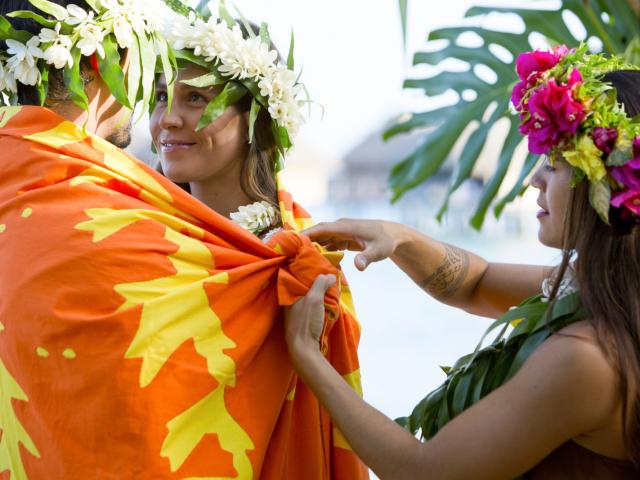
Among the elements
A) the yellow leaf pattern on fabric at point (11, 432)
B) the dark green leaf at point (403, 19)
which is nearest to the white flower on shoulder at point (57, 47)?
the yellow leaf pattern on fabric at point (11, 432)

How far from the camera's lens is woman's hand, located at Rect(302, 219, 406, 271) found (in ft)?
5.83

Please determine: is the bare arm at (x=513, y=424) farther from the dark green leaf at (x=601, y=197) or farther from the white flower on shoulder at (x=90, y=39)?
the white flower on shoulder at (x=90, y=39)

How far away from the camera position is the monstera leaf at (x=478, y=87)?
10.8 ft

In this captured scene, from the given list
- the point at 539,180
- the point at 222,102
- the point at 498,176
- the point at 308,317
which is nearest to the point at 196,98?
the point at 222,102

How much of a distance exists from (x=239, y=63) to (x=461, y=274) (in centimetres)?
68

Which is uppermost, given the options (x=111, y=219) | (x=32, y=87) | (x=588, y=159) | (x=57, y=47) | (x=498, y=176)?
(x=588, y=159)

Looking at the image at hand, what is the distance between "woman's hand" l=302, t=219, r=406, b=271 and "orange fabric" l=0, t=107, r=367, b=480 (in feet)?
0.33

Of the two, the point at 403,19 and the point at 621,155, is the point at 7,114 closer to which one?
the point at 403,19

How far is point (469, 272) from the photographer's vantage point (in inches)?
80.0

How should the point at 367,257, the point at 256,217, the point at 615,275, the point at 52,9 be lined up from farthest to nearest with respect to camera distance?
the point at 256,217, the point at 367,257, the point at 52,9, the point at 615,275

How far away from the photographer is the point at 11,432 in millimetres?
1563

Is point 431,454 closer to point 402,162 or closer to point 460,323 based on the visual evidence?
point 402,162

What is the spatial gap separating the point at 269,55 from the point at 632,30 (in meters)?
1.70

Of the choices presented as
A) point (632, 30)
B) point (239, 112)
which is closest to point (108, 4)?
point (239, 112)
